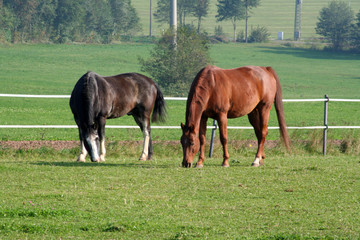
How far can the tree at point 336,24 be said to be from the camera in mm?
75125

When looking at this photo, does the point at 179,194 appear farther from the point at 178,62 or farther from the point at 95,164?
the point at 178,62

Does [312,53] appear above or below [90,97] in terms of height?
below

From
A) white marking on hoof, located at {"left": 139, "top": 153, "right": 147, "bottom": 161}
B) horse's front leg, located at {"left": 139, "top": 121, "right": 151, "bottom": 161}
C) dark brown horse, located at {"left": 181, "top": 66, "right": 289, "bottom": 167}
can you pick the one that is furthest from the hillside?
dark brown horse, located at {"left": 181, "top": 66, "right": 289, "bottom": 167}

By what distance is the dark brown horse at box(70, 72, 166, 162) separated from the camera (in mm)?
10508

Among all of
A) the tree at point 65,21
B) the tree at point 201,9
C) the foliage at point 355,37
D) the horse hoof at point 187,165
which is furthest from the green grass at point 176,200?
the tree at point 201,9

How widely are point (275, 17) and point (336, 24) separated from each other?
57339mm

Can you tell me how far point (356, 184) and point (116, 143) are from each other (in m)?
5.83

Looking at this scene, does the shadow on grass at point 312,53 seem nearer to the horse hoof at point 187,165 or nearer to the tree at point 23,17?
the tree at point 23,17

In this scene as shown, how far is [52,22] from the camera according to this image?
66.9 metres

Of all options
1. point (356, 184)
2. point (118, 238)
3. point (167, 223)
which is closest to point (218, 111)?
point (356, 184)

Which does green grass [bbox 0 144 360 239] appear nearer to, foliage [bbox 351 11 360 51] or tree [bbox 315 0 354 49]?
foliage [bbox 351 11 360 51]

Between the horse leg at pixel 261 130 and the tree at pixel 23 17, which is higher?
the tree at pixel 23 17

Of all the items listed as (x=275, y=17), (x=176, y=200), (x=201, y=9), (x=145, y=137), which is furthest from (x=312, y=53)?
(x=176, y=200)

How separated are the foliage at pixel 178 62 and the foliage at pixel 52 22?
3012 centimetres
